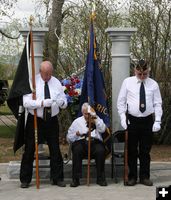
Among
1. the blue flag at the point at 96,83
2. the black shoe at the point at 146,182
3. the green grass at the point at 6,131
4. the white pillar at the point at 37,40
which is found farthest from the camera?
the green grass at the point at 6,131

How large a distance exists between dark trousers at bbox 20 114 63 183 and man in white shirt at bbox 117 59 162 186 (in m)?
0.97

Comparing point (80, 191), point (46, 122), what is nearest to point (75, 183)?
point (80, 191)

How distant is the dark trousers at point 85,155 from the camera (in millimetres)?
6934

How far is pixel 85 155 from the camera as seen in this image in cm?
703

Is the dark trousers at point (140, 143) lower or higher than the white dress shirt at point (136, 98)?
lower

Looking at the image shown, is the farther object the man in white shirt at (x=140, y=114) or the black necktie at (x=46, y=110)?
the man in white shirt at (x=140, y=114)

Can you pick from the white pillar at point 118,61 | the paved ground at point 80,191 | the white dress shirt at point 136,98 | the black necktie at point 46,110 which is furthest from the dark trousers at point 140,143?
the black necktie at point 46,110

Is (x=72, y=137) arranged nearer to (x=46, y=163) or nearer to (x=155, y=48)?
(x=46, y=163)

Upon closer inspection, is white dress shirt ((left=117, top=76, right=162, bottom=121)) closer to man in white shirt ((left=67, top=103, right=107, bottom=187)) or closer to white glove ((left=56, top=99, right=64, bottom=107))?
man in white shirt ((left=67, top=103, right=107, bottom=187))

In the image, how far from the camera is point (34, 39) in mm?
7527

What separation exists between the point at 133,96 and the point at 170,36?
366cm

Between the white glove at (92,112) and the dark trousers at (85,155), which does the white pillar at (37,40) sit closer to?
the white glove at (92,112)

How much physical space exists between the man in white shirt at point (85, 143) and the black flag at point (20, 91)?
719 millimetres

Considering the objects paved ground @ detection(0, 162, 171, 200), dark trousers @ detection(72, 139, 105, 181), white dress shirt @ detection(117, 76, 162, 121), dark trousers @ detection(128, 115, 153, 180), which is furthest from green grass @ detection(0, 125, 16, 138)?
white dress shirt @ detection(117, 76, 162, 121)
